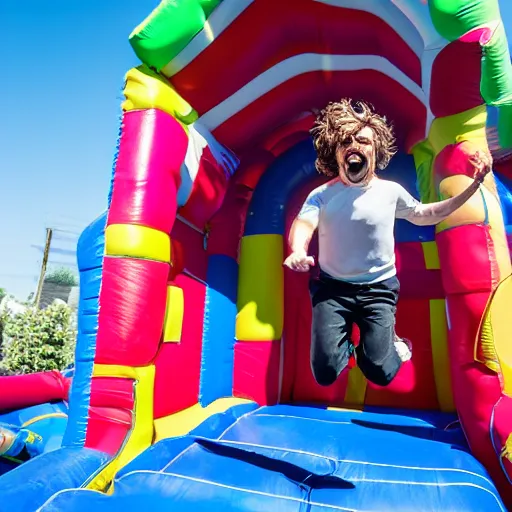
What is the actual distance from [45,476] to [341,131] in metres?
1.63

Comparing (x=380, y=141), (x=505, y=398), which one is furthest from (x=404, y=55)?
(x=505, y=398)

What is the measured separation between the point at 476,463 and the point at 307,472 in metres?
0.76

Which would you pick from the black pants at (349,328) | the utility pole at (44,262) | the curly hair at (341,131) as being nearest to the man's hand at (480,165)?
the curly hair at (341,131)

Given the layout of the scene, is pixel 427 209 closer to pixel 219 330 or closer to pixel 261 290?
pixel 261 290

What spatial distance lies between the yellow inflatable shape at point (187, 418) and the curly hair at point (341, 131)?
5.17 ft

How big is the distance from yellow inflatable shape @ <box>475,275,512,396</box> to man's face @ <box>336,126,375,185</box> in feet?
3.41

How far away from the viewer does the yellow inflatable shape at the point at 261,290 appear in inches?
123

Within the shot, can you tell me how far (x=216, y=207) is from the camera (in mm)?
3131

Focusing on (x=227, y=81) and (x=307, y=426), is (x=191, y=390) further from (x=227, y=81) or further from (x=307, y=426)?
(x=227, y=81)

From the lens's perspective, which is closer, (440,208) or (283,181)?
(440,208)

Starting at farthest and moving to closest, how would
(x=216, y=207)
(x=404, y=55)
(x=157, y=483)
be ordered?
(x=216, y=207) → (x=404, y=55) → (x=157, y=483)

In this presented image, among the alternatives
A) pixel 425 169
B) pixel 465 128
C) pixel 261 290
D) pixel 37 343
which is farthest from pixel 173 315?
pixel 37 343

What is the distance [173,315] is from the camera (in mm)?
2582

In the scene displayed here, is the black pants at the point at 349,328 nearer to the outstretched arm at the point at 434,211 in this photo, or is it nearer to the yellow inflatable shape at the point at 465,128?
the outstretched arm at the point at 434,211
